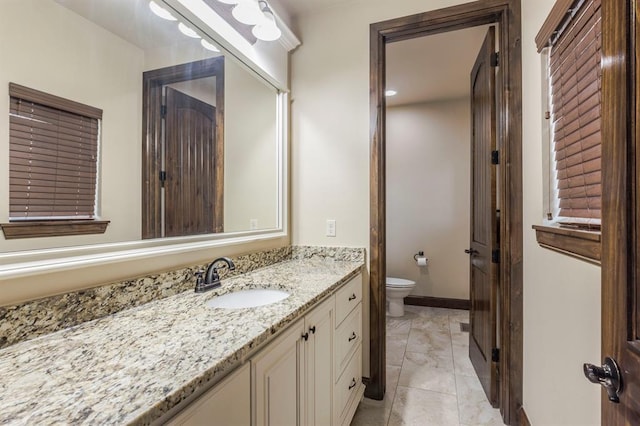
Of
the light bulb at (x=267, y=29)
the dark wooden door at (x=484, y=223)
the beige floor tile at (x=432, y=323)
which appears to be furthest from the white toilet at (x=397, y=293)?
the light bulb at (x=267, y=29)

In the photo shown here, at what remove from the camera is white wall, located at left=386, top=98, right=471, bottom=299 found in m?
3.72

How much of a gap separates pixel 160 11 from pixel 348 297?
160 centimetres

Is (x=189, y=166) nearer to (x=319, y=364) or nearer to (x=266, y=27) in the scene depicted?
(x=266, y=27)

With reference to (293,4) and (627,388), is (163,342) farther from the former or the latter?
(293,4)

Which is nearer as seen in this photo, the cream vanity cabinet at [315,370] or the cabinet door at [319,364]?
the cream vanity cabinet at [315,370]

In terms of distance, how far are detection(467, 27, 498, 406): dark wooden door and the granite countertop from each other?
1331 millimetres

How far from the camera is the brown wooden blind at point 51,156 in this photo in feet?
2.83

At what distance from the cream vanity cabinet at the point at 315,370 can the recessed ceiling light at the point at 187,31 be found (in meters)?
1.38

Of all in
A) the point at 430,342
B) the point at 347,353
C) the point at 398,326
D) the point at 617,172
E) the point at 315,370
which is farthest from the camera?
the point at 398,326

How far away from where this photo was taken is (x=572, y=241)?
3.48 ft

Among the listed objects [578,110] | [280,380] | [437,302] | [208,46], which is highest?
[208,46]

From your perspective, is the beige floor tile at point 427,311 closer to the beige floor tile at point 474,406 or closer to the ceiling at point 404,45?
the beige floor tile at point 474,406

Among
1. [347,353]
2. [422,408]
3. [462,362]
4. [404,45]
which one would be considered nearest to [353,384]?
[347,353]

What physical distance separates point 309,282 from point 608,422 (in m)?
1.09
